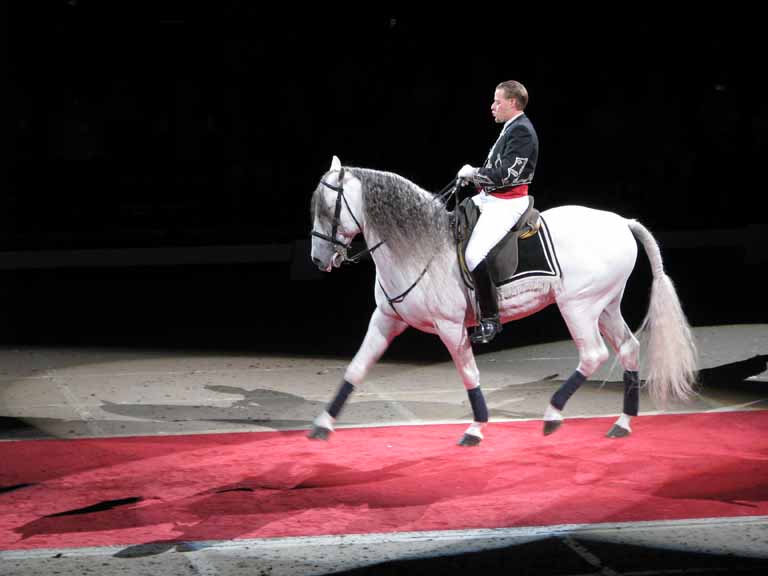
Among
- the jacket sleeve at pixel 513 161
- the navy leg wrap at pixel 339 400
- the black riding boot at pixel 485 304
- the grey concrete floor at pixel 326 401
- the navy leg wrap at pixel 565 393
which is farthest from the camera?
the navy leg wrap at pixel 565 393

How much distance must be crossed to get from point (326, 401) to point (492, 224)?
219 cm

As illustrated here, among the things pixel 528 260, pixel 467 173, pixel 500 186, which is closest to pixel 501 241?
pixel 528 260

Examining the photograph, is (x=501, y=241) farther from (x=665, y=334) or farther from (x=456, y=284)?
(x=665, y=334)

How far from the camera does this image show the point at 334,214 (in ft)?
23.7

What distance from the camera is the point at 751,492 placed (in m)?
6.28

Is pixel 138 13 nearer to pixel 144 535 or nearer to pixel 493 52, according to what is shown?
pixel 493 52

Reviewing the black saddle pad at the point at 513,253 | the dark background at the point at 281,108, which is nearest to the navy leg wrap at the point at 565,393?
the black saddle pad at the point at 513,253

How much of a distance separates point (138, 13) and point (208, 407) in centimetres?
1101

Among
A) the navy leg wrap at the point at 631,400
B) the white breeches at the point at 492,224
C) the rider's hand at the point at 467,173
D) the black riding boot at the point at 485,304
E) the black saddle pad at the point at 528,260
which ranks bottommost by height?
the navy leg wrap at the point at 631,400

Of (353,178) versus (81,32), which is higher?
(81,32)

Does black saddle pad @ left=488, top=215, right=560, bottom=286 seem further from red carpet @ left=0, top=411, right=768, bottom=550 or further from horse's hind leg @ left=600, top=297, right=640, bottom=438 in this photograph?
red carpet @ left=0, top=411, right=768, bottom=550

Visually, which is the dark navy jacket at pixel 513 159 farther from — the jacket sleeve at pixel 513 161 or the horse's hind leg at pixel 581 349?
the horse's hind leg at pixel 581 349

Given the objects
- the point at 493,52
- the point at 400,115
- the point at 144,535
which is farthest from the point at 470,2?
the point at 144,535

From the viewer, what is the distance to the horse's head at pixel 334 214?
7.21 metres
